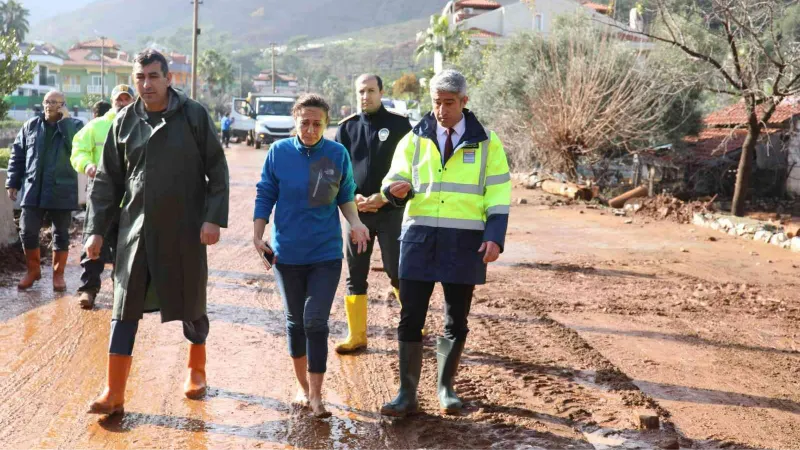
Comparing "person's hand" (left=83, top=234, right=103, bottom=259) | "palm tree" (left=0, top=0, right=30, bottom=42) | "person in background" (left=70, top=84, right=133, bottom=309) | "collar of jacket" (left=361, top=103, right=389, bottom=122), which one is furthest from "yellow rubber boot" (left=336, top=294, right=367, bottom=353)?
"palm tree" (left=0, top=0, right=30, bottom=42)

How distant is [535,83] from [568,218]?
735 centimetres

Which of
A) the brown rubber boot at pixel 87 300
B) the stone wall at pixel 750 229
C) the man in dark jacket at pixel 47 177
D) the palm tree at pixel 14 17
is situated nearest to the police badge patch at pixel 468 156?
the brown rubber boot at pixel 87 300

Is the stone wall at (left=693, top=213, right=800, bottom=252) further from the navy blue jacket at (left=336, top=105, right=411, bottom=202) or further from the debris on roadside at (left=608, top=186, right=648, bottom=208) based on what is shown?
the navy blue jacket at (left=336, top=105, right=411, bottom=202)

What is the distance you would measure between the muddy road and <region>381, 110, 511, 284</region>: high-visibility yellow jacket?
2.73 ft

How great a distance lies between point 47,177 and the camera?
345 inches

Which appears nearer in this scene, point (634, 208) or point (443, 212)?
point (443, 212)

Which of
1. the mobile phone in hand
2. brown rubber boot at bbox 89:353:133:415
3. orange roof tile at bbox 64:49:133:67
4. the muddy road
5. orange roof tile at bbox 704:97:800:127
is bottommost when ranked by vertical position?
the muddy road

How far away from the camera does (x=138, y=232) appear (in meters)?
5.07

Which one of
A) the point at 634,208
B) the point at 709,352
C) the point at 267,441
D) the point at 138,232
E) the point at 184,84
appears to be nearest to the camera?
the point at 267,441

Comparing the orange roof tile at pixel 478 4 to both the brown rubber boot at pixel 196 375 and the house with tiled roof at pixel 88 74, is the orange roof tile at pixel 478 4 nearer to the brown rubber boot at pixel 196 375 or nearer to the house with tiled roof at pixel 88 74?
the house with tiled roof at pixel 88 74

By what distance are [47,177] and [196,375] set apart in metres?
4.05

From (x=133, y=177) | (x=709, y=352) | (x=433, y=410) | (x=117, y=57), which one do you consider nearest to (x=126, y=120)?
(x=133, y=177)

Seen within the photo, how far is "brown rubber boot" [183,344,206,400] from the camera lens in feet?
18.0

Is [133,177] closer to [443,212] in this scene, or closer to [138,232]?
[138,232]
